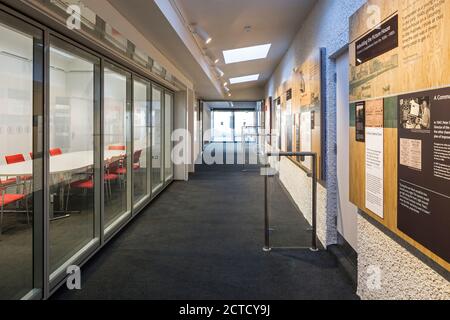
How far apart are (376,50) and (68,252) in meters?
2.88

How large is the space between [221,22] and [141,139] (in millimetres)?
2119

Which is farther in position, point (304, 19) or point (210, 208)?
point (210, 208)

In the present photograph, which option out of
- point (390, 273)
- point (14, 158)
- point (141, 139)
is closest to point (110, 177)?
point (141, 139)

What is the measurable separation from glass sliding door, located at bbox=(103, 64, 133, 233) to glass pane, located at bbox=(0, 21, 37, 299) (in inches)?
41.2

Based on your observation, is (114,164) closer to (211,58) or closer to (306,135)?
(306,135)

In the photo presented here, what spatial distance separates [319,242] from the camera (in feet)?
11.4

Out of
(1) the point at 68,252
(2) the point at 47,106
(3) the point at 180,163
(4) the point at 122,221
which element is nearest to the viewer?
(2) the point at 47,106

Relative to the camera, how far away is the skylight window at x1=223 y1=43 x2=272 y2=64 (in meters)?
5.76

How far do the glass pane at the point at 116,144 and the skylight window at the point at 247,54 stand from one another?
7.59 ft

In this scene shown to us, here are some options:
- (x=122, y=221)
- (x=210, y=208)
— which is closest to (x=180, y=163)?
(x=210, y=208)

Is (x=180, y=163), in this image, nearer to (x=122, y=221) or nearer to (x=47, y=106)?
(x=122, y=221)

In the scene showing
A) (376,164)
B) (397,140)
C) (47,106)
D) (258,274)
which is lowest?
(258,274)

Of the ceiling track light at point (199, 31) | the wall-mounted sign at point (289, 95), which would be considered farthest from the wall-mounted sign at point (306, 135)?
the ceiling track light at point (199, 31)

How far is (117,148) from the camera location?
14.1 feet
